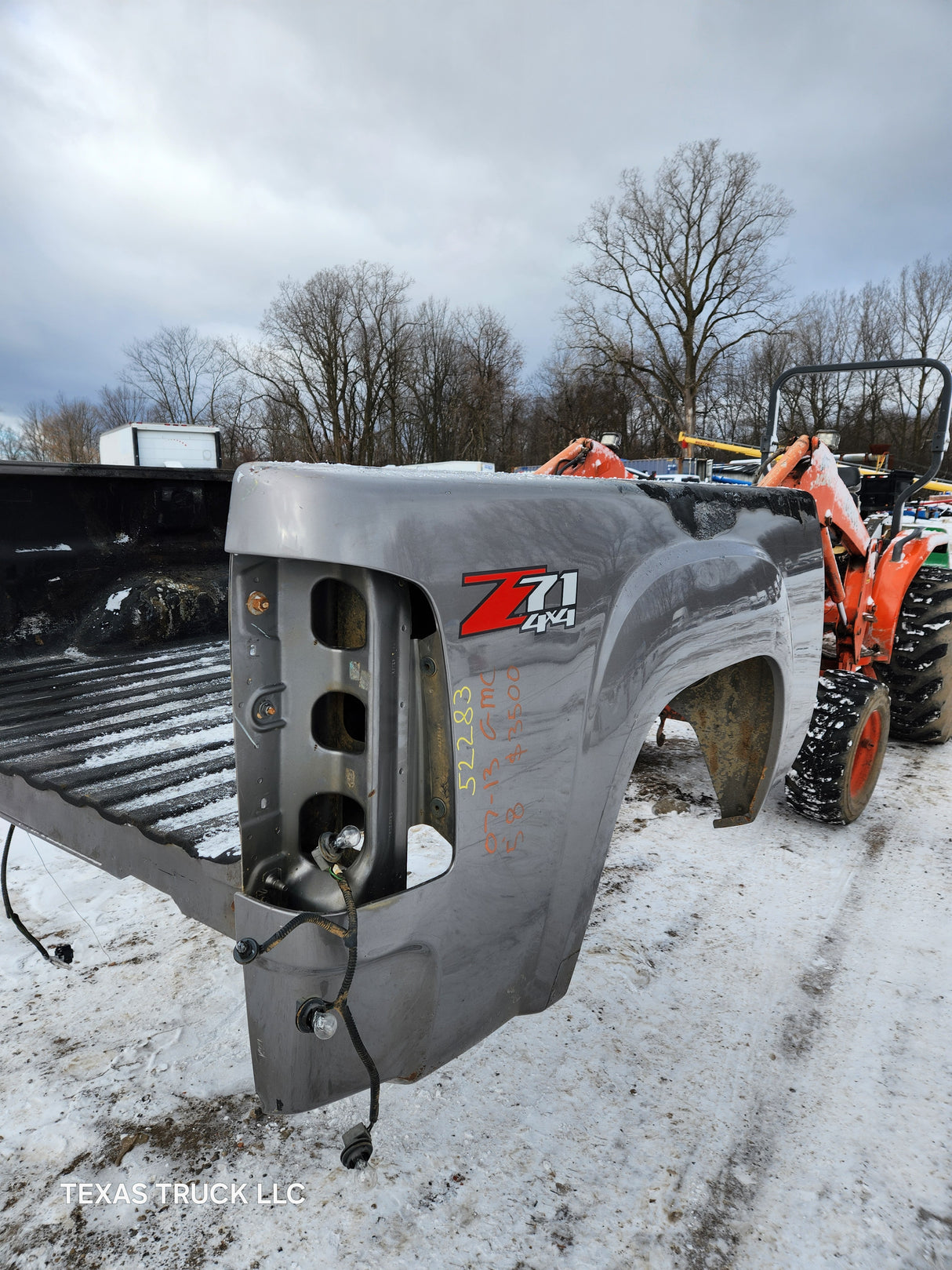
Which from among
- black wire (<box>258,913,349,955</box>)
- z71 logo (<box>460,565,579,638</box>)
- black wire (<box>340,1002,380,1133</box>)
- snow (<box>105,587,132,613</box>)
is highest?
z71 logo (<box>460,565,579,638</box>)

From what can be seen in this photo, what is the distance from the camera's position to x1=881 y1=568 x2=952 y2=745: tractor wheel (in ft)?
15.3

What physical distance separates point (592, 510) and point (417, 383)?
33.7m

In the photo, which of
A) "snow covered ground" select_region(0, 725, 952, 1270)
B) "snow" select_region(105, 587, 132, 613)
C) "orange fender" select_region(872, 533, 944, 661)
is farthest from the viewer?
"orange fender" select_region(872, 533, 944, 661)

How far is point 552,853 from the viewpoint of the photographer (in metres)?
1.53

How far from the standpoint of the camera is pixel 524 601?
4.43 feet

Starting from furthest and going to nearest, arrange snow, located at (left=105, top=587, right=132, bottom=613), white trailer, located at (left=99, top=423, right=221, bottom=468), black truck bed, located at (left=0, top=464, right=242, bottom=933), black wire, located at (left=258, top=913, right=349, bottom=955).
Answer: white trailer, located at (left=99, top=423, right=221, bottom=468) → snow, located at (left=105, top=587, right=132, bottom=613) → black truck bed, located at (left=0, top=464, right=242, bottom=933) → black wire, located at (left=258, top=913, right=349, bottom=955)

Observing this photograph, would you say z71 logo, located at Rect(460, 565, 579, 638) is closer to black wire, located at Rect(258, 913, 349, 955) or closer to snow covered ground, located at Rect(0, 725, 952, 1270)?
black wire, located at Rect(258, 913, 349, 955)

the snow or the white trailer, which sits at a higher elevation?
the white trailer

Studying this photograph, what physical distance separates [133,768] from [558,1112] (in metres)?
1.55

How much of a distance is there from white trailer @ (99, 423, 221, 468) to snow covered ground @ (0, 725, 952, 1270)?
2012cm

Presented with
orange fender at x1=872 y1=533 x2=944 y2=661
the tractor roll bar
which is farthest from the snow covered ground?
the tractor roll bar

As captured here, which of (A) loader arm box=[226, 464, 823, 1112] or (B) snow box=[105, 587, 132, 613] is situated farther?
Answer: (B) snow box=[105, 587, 132, 613]

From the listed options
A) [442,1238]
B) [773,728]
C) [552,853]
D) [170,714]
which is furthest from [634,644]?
[170,714]

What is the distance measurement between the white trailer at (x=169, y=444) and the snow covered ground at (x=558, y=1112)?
20120 millimetres
